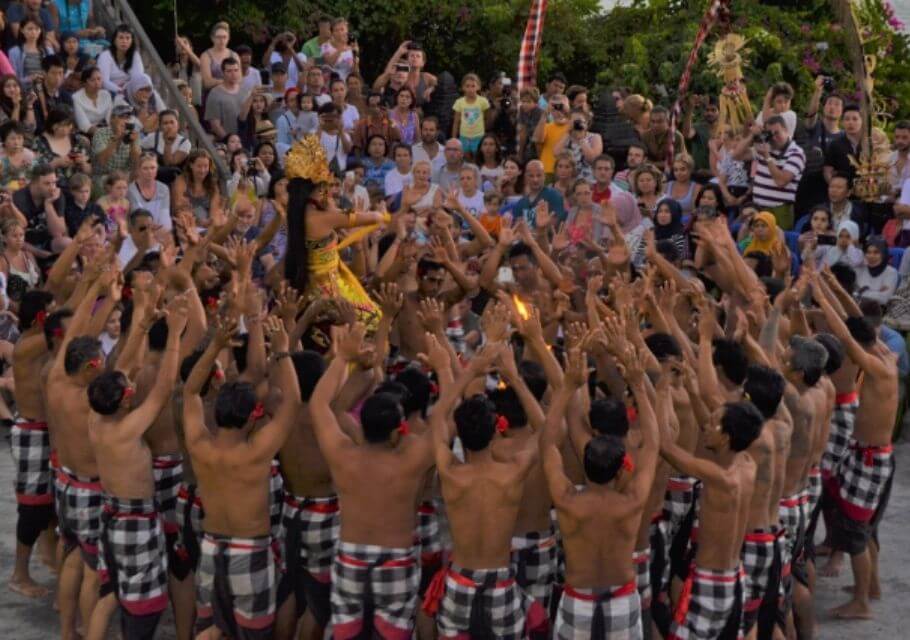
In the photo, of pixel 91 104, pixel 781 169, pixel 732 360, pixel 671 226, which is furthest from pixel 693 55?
pixel 732 360

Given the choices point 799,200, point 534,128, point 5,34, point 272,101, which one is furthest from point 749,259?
point 5,34

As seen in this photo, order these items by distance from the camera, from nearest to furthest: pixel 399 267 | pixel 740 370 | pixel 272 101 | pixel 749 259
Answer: pixel 740 370, pixel 399 267, pixel 749 259, pixel 272 101

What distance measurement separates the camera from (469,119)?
1636 centimetres

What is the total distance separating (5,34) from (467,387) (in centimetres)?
903

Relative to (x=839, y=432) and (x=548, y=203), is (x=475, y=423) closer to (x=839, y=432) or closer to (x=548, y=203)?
(x=839, y=432)

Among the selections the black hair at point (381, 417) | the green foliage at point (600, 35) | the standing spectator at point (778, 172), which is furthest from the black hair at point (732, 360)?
the green foliage at point (600, 35)

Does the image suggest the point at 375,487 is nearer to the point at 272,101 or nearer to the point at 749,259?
the point at 749,259

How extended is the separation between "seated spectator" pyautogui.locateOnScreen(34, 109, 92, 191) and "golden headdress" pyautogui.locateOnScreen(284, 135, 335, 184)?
13.2ft

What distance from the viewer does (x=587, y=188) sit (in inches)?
532

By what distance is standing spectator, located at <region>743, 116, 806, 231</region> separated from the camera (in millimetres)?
14469

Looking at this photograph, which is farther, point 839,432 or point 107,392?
point 839,432

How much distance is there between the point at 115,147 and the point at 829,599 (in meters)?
7.93

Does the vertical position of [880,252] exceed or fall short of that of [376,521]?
it exceeds it

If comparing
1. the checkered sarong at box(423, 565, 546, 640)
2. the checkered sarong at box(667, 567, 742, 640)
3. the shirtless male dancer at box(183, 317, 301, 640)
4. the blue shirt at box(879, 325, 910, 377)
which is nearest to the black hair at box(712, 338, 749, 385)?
the checkered sarong at box(667, 567, 742, 640)
